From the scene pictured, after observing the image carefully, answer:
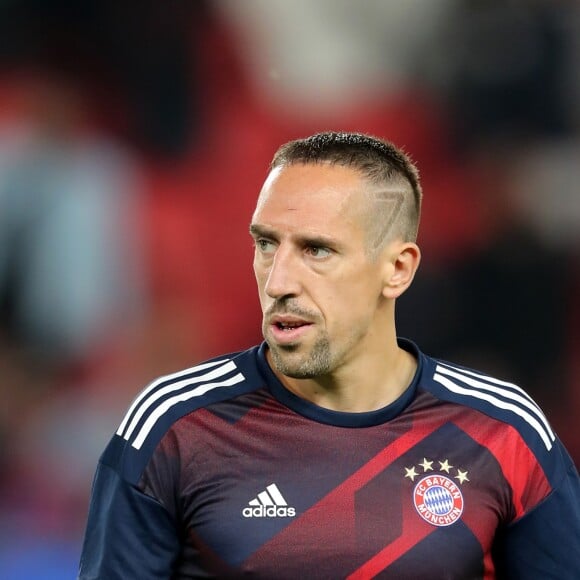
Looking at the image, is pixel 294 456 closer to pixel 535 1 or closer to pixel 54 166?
pixel 54 166

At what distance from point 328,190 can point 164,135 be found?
2.51 meters

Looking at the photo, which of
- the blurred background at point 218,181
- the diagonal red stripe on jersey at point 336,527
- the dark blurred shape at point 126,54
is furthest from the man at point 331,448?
the dark blurred shape at point 126,54

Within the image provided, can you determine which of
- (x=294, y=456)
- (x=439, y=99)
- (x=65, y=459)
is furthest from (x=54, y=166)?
(x=294, y=456)

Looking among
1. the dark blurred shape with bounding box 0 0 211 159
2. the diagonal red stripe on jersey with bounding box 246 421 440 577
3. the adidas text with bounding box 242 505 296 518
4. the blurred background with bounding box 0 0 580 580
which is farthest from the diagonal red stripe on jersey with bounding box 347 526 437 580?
the dark blurred shape with bounding box 0 0 211 159

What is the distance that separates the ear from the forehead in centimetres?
16

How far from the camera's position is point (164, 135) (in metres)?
4.78

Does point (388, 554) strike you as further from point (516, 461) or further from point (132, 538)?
point (132, 538)

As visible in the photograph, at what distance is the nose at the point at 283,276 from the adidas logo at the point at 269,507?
1.44 feet

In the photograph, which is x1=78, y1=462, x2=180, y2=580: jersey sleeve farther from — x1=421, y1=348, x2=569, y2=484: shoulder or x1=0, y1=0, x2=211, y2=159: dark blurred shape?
x1=0, y1=0, x2=211, y2=159: dark blurred shape

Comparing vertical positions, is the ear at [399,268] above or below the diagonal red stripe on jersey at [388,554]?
above

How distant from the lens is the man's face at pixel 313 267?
234 centimetres

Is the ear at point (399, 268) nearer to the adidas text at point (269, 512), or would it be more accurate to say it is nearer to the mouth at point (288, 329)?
the mouth at point (288, 329)

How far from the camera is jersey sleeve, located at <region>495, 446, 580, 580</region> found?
245 centimetres

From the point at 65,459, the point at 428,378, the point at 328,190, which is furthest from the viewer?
the point at 65,459
